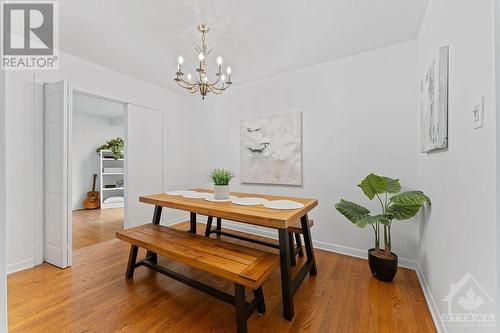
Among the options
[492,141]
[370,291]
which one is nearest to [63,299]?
[370,291]

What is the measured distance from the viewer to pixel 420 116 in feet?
6.79

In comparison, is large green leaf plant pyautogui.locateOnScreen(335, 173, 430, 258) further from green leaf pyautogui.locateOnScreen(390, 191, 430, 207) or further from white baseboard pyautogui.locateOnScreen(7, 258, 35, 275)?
white baseboard pyautogui.locateOnScreen(7, 258, 35, 275)

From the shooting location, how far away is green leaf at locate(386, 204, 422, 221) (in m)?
1.80

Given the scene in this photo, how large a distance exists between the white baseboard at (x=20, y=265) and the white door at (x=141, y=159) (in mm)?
1066

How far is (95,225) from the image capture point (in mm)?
3766

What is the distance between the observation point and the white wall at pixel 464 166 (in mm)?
842

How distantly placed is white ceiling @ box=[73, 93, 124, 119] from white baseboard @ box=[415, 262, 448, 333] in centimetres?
514

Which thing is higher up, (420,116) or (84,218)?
(420,116)

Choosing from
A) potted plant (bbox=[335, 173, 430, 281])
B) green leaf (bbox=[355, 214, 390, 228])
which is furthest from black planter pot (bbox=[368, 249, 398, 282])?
green leaf (bbox=[355, 214, 390, 228])

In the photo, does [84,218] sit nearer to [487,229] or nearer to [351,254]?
[351,254]

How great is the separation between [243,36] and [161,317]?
2587mm

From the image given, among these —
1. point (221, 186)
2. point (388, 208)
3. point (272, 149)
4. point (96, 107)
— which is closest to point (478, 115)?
point (388, 208)

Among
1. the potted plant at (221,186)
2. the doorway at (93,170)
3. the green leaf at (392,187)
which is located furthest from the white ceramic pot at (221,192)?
the doorway at (93,170)

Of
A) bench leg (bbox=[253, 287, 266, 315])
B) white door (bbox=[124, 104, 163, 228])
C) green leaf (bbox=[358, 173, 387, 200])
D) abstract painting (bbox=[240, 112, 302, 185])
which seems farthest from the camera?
white door (bbox=[124, 104, 163, 228])
